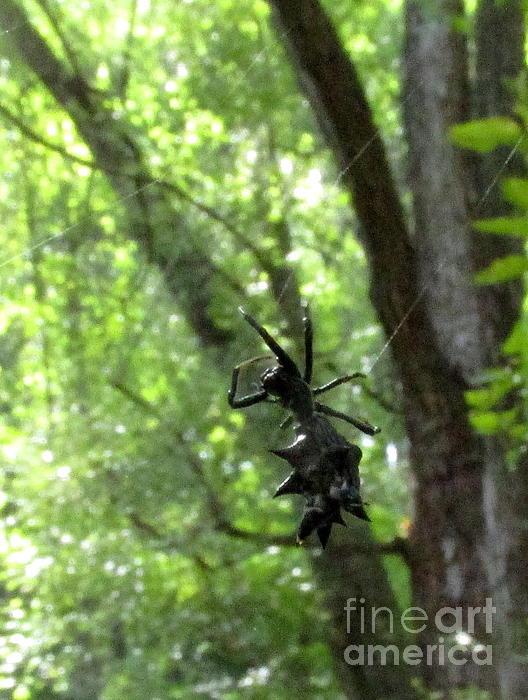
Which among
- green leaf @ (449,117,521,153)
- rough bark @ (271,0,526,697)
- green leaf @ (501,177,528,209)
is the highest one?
rough bark @ (271,0,526,697)

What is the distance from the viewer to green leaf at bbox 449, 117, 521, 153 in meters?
0.66

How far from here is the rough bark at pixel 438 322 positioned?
2352 mm

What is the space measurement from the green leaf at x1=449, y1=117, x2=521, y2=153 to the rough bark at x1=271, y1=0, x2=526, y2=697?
5.27 ft

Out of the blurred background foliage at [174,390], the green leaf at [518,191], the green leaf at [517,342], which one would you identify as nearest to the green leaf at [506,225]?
the green leaf at [518,191]

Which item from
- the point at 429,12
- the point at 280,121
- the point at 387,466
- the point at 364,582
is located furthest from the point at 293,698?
the point at 429,12

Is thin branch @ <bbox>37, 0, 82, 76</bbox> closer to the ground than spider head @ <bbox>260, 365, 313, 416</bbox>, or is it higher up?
higher up

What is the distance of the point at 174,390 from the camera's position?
3.22 meters

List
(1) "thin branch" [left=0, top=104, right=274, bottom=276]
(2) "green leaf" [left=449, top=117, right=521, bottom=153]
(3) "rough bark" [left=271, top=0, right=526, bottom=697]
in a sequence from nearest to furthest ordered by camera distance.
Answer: (2) "green leaf" [left=449, top=117, right=521, bottom=153], (3) "rough bark" [left=271, top=0, right=526, bottom=697], (1) "thin branch" [left=0, top=104, right=274, bottom=276]

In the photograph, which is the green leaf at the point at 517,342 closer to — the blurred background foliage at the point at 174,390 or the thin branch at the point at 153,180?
the thin branch at the point at 153,180

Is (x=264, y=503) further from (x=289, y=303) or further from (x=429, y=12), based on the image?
(x=429, y=12)

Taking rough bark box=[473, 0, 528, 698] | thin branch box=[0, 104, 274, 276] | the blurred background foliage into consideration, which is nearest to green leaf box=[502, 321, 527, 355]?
rough bark box=[473, 0, 528, 698]

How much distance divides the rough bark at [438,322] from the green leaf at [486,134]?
63.3 inches

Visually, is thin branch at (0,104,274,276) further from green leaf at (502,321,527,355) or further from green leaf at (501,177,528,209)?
green leaf at (501,177,528,209)

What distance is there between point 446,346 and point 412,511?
460 mm
